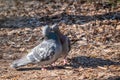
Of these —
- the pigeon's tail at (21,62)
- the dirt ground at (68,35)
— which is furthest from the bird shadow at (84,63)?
the pigeon's tail at (21,62)

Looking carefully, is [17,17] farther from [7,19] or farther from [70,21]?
[70,21]

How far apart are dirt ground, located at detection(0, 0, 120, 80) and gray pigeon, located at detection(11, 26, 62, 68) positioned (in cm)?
14

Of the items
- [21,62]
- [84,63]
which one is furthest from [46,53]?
[84,63]

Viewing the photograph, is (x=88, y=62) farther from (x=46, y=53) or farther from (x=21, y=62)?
(x=21, y=62)

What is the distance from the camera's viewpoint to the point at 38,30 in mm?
9031

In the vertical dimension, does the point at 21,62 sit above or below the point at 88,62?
above

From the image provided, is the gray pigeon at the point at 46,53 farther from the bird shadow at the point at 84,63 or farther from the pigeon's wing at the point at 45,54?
the bird shadow at the point at 84,63

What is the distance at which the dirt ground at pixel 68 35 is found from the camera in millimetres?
6773

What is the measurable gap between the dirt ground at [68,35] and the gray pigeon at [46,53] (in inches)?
5.7

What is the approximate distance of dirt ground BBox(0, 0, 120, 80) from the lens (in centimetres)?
677

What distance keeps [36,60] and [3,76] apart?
0.53 meters

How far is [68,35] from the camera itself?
8.63m

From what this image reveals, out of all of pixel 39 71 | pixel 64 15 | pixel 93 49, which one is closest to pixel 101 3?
pixel 64 15

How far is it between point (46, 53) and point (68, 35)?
1936 millimetres
